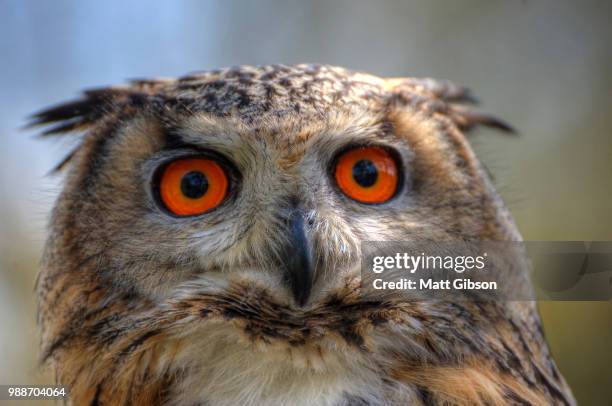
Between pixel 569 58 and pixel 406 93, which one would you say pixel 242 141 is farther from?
pixel 569 58

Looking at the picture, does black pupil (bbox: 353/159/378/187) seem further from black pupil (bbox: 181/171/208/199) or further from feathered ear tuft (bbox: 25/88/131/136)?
feathered ear tuft (bbox: 25/88/131/136)

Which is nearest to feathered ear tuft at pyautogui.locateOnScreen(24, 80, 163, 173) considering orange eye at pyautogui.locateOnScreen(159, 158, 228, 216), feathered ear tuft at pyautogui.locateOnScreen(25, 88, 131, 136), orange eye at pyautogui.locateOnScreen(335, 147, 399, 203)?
feathered ear tuft at pyautogui.locateOnScreen(25, 88, 131, 136)

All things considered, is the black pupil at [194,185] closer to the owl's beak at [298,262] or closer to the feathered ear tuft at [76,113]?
the owl's beak at [298,262]

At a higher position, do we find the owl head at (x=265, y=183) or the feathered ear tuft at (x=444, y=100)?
the feathered ear tuft at (x=444, y=100)

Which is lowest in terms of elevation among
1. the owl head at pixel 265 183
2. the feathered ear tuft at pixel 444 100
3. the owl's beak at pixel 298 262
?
the owl's beak at pixel 298 262

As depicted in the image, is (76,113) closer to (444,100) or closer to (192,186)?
(192,186)

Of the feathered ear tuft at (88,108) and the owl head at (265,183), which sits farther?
the feathered ear tuft at (88,108)

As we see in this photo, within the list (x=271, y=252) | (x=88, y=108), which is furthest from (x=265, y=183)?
(x=88, y=108)

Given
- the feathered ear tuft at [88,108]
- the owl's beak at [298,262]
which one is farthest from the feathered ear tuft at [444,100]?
the feathered ear tuft at [88,108]
